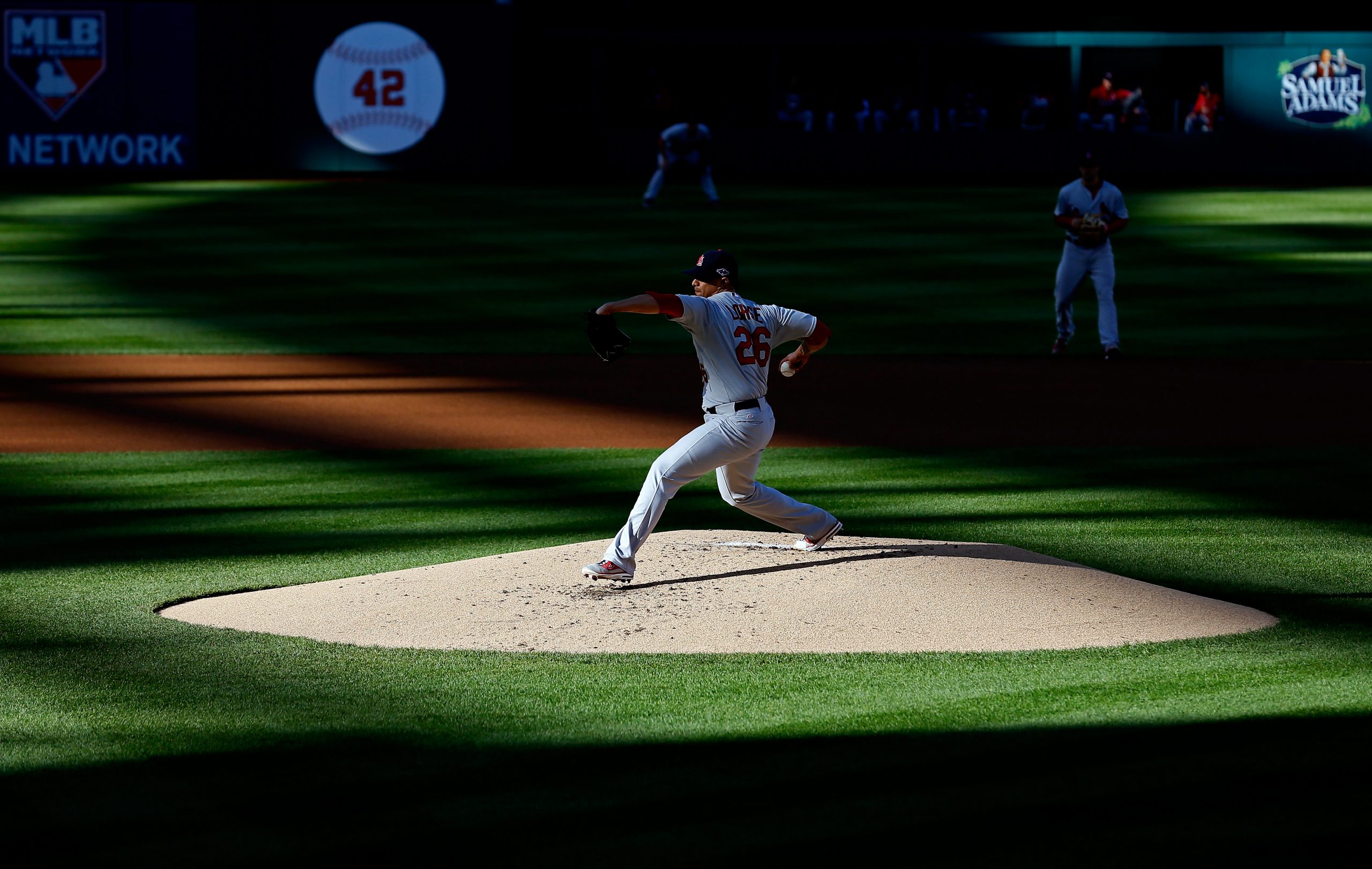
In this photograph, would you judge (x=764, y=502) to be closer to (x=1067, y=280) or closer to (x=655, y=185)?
(x=1067, y=280)

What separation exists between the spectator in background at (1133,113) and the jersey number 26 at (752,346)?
25.7 metres

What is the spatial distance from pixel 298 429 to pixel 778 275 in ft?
33.9

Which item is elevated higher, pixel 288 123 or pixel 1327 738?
pixel 288 123

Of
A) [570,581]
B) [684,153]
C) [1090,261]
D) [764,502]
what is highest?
[684,153]

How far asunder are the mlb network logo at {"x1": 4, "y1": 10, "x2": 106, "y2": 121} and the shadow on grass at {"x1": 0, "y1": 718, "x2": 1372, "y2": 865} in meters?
27.1

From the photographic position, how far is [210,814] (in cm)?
492

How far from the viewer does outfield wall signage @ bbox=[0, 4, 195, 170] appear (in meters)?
29.7

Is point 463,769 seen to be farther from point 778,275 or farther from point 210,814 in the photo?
point 778,275

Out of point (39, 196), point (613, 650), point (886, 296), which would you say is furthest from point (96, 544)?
point (39, 196)

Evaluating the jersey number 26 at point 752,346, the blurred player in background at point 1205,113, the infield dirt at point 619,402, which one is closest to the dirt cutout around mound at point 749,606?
the jersey number 26 at point 752,346

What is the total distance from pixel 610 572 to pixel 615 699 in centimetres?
144

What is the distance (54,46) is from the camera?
29.7 meters

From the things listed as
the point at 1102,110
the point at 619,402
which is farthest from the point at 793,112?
the point at 619,402

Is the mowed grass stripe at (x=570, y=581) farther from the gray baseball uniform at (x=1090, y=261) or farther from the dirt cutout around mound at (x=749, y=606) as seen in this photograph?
the gray baseball uniform at (x=1090, y=261)
